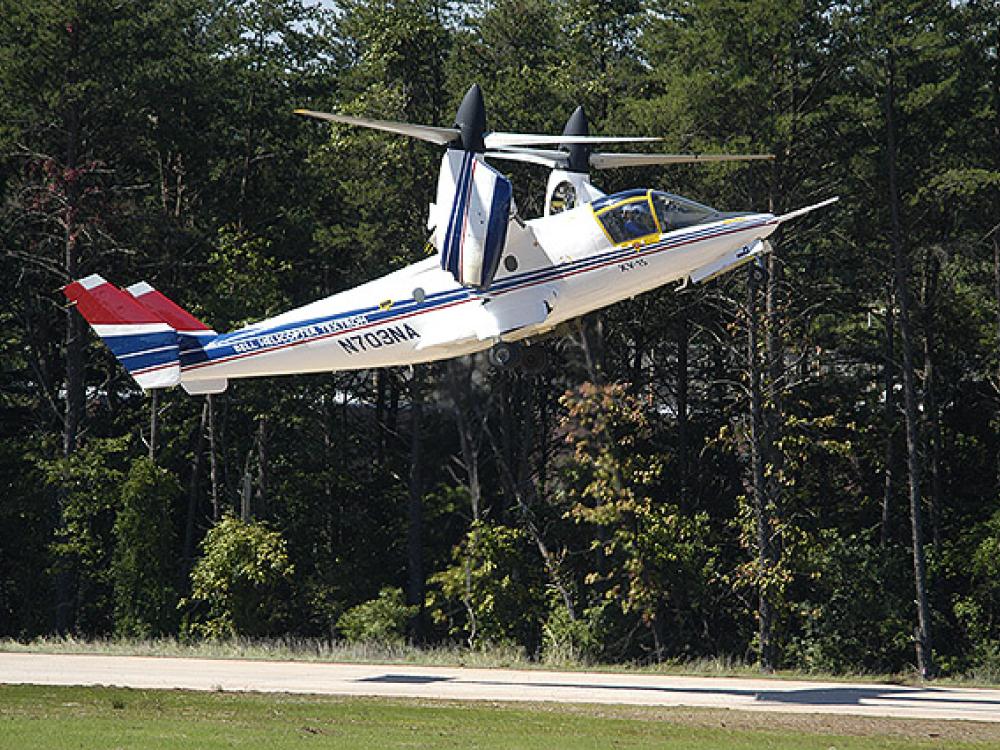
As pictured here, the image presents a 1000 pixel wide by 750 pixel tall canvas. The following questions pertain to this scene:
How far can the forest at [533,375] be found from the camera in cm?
3884

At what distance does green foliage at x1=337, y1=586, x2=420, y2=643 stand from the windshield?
2014 cm

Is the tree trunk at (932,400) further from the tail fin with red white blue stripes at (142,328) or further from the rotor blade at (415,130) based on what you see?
the tail fin with red white blue stripes at (142,328)

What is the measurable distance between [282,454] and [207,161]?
9620 mm

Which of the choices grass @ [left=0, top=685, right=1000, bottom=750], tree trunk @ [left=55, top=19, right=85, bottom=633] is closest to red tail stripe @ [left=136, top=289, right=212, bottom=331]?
grass @ [left=0, top=685, right=1000, bottom=750]

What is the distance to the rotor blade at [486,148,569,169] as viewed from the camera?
24766 millimetres

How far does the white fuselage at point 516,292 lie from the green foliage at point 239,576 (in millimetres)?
17749

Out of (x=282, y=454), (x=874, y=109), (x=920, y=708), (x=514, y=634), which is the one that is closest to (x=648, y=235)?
(x=920, y=708)

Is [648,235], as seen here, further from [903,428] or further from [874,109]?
[903,428]

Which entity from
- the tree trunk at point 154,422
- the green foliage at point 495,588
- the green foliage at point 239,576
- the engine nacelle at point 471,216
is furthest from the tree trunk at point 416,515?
the engine nacelle at point 471,216

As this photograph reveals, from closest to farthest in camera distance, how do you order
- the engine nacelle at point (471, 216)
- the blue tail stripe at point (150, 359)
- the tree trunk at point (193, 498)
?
the engine nacelle at point (471, 216), the blue tail stripe at point (150, 359), the tree trunk at point (193, 498)

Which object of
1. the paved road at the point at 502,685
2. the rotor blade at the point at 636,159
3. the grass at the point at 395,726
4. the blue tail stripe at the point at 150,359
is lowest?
the grass at the point at 395,726

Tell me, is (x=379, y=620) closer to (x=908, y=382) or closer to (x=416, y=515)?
(x=416, y=515)

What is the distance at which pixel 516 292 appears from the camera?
2409cm

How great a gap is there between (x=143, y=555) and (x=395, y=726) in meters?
23.6
